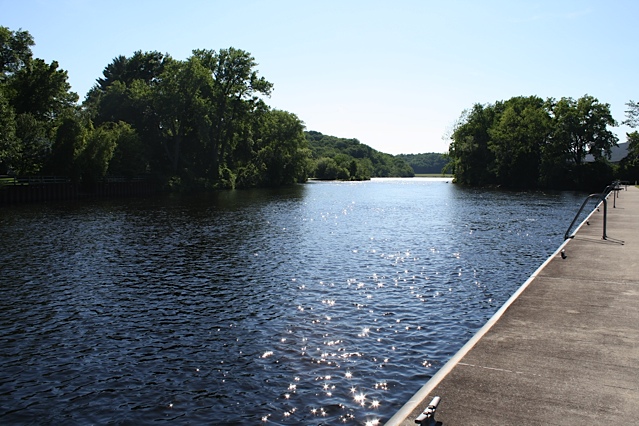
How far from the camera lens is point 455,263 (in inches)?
853

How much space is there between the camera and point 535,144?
4198 inches

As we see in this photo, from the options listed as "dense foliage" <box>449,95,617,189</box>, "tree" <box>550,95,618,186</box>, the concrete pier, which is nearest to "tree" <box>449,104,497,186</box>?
"dense foliage" <box>449,95,617,189</box>

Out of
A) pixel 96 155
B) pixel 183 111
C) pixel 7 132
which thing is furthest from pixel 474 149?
pixel 7 132

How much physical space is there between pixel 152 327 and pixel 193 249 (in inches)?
Result: 513

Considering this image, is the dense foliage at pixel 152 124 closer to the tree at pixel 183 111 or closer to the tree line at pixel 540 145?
the tree at pixel 183 111

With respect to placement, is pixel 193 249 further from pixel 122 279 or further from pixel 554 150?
pixel 554 150

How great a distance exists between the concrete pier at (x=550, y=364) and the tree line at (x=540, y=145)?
95.0 meters

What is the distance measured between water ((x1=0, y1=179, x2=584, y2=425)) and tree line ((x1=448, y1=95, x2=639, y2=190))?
7686 centimetres

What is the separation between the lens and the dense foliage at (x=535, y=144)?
97562mm

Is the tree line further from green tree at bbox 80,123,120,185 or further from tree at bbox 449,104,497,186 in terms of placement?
green tree at bbox 80,123,120,185

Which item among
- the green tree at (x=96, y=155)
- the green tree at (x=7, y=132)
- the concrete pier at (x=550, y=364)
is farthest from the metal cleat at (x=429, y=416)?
the green tree at (x=96, y=155)

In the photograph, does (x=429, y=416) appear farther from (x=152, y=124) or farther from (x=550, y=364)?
(x=152, y=124)

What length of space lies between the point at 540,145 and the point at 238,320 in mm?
104912

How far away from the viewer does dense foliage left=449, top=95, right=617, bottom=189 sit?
320 ft
